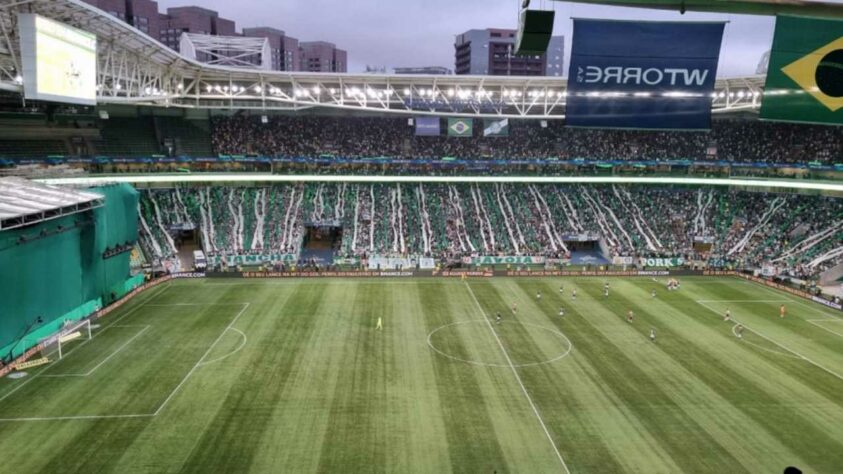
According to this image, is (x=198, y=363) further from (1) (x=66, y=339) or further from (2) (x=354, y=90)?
(2) (x=354, y=90)

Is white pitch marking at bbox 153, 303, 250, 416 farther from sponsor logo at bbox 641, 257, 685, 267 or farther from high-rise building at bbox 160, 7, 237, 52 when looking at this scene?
high-rise building at bbox 160, 7, 237, 52

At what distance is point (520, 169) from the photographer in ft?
221

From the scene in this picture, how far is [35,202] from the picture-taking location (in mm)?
32469

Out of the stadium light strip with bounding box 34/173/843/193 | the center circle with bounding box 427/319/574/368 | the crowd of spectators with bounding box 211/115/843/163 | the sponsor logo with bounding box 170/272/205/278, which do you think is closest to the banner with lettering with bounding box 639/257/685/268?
Result: the stadium light strip with bounding box 34/173/843/193

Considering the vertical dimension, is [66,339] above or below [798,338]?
below

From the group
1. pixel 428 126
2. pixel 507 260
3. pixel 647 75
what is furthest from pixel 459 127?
pixel 647 75

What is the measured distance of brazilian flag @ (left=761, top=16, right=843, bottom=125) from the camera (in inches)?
375

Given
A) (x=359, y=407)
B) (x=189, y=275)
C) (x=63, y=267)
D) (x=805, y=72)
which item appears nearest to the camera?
(x=805, y=72)

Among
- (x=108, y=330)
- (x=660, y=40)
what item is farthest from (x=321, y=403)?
(x=660, y=40)

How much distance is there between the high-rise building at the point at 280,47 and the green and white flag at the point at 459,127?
351ft

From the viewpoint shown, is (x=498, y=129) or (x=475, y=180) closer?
(x=475, y=180)

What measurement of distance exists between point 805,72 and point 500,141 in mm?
63525

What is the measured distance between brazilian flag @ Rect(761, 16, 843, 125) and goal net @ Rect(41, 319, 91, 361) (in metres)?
33.1

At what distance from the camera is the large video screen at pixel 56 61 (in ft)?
103
